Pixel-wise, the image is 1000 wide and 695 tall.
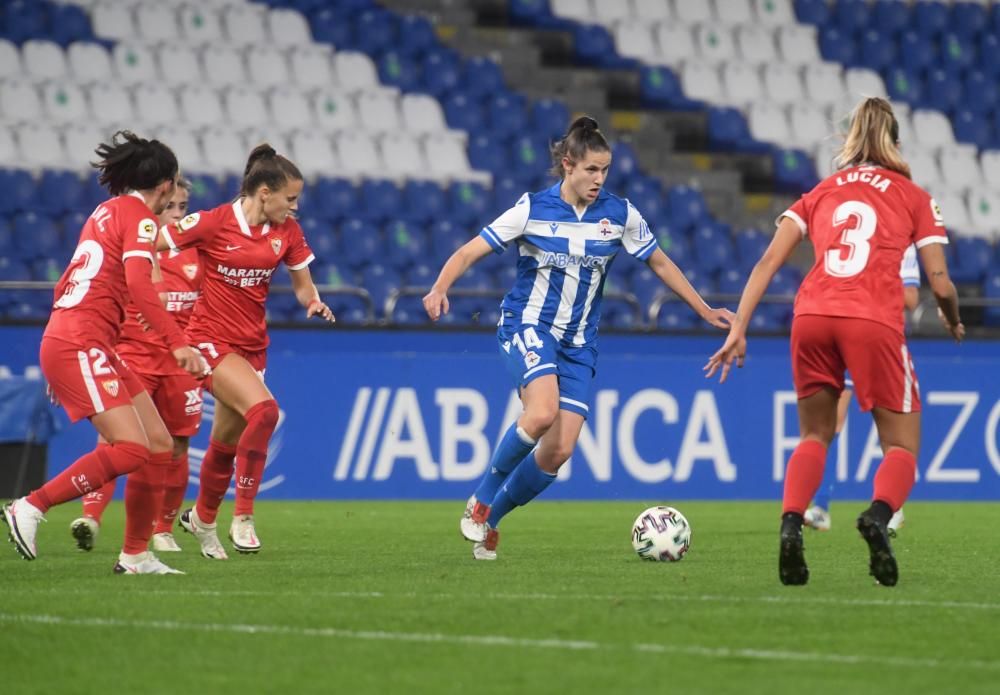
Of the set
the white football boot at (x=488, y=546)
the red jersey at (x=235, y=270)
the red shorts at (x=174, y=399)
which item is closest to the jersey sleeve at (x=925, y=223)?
the white football boot at (x=488, y=546)

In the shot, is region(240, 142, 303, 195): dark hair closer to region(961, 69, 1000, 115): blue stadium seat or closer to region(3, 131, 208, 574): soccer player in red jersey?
region(3, 131, 208, 574): soccer player in red jersey

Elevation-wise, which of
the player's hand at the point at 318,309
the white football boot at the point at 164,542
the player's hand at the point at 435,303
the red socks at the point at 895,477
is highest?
the player's hand at the point at 435,303

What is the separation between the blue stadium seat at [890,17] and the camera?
24359 millimetres

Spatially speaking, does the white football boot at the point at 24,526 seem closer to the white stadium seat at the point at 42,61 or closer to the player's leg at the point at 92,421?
the player's leg at the point at 92,421

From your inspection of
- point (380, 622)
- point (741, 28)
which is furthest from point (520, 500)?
point (741, 28)

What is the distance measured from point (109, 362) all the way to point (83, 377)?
0.49 ft

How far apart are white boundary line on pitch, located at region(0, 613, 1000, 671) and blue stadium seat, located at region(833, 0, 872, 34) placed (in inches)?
792

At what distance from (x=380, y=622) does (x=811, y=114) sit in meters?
17.9

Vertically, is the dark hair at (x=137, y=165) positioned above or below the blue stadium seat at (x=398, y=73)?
below

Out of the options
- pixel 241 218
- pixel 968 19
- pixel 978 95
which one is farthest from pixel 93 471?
pixel 968 19

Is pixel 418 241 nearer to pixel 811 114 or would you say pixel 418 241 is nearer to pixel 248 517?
pixel 811 114

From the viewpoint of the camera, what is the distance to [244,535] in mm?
8961

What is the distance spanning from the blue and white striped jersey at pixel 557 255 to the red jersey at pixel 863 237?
1716 millimetres

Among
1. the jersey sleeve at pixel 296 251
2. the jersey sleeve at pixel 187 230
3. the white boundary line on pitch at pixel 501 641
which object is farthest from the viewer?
the jersey sleeve at pixel 296 251
